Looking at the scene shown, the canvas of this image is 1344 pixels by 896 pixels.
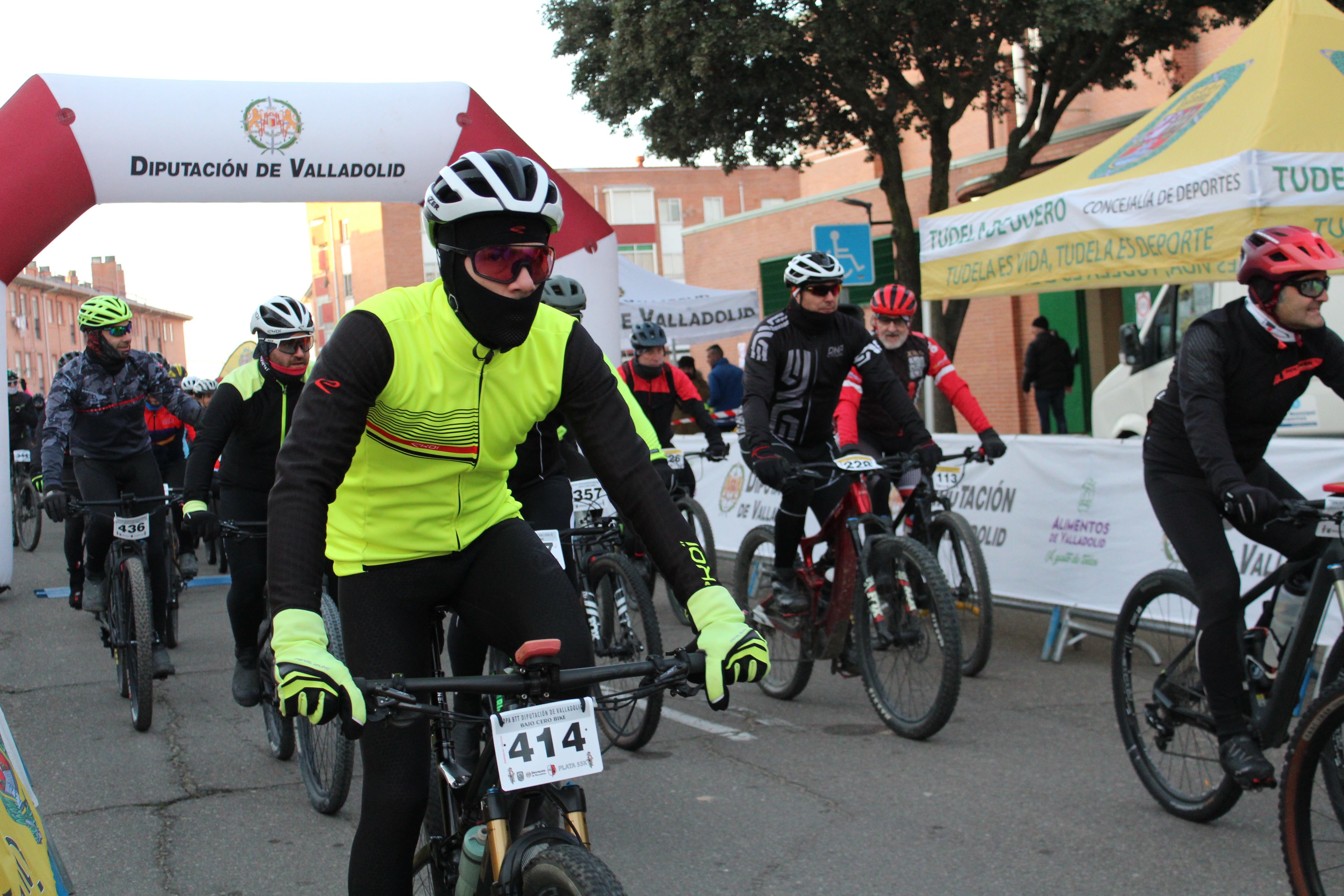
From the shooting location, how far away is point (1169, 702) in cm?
448

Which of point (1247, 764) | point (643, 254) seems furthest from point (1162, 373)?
point (643, 254)

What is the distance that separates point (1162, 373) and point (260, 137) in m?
8.40

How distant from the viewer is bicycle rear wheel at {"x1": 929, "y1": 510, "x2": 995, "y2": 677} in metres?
6.74

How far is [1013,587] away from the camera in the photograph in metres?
7.79

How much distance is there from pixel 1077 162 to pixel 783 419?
4.11 metres

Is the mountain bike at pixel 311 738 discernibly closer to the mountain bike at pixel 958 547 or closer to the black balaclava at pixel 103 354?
the black balaclava at pixel 103 354

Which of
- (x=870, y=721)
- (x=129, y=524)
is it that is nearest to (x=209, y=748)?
(x=129, y=524)

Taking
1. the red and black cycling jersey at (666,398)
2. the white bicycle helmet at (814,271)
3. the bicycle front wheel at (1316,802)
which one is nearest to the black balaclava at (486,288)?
the bicycle front wheel at (1316,802)

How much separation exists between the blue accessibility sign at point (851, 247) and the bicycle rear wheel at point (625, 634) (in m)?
7.52

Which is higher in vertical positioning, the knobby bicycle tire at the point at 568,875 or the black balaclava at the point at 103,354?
the black balaclava at the point at 103,354

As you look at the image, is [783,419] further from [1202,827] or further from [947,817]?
[1202,827]

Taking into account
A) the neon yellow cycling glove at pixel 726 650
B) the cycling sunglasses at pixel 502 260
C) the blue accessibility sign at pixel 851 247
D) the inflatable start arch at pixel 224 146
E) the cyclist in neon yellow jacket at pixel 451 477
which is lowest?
the neon yellow cycling glove at pixel 726 650

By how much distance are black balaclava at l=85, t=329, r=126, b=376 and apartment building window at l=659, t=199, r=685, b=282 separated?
62.2 meters

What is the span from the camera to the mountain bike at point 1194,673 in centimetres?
386
